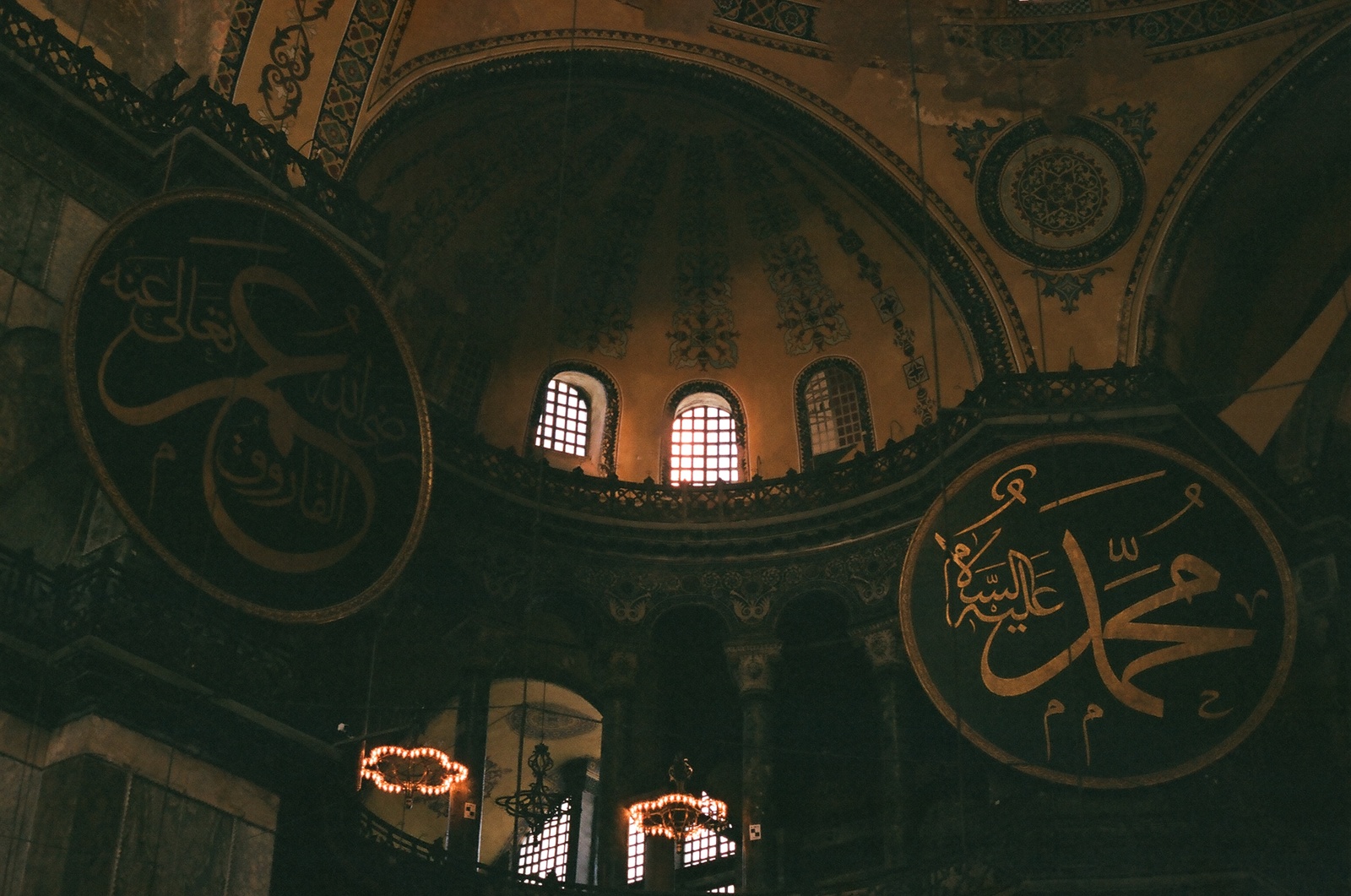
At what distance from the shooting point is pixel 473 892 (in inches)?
523

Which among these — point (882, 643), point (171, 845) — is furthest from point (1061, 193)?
point (171, 845)

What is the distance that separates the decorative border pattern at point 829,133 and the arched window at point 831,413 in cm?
128

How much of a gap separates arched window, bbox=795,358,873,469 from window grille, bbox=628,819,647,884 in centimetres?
361

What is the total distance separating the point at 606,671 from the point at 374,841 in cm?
332

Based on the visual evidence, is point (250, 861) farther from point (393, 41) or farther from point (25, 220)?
point (393, 41)

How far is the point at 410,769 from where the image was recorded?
530 inches

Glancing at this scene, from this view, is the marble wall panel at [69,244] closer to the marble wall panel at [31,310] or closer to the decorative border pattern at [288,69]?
the marble wall panel at [31,310]

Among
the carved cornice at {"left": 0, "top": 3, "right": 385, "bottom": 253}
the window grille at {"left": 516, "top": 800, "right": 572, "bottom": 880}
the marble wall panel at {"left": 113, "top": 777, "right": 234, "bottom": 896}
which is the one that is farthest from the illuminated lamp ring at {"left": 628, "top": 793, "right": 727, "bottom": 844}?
the carved cornice at {"left": 0, "top": 3, "right": 385, "bottom": 253}

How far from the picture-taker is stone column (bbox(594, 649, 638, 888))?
1423cm

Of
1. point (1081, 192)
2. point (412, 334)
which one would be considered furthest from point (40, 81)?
point (1081, 192)

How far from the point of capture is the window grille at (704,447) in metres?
16.5

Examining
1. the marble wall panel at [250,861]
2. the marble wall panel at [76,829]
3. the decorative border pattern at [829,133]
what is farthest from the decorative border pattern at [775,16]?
the marble wall panel at [76,829]

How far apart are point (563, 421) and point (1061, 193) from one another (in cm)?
487

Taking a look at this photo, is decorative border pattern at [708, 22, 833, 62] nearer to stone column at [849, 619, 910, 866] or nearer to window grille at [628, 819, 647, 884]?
stone column at [849, 619, 910, 866]
